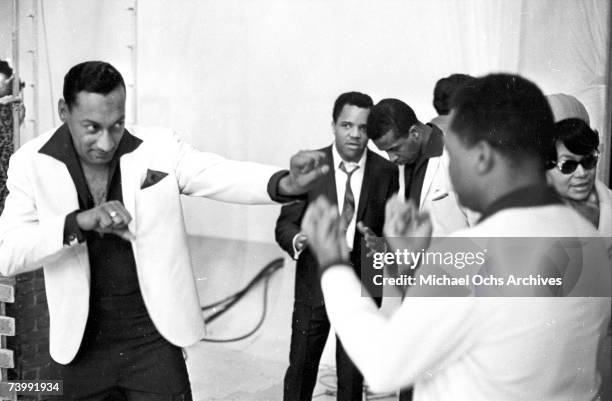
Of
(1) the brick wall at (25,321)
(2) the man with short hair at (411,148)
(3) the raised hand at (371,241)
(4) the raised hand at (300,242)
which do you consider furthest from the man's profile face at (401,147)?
(1) the brick wall at (25,321)

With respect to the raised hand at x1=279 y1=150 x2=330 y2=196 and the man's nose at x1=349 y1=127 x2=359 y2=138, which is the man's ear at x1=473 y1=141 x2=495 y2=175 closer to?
the raised hand at x1=279 y1=150 x2=330 y2=196

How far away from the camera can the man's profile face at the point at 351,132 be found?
89.7 inches

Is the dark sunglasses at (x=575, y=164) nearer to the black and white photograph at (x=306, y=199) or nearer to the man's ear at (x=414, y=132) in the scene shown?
the black and white photograph at (x=306, y=199)

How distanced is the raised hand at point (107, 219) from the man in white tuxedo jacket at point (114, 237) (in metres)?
0.10

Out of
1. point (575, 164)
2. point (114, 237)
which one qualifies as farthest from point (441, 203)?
point (114, 237)

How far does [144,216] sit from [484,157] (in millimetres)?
964

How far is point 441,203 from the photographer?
6.31ft

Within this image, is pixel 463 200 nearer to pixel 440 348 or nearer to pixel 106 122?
pixel 440 348

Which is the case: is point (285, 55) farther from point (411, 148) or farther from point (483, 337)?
point (483, 337)

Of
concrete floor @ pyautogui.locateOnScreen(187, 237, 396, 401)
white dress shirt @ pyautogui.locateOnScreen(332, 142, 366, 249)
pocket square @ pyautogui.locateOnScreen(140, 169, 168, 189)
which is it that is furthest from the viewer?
concrete floor @ pyautogui.locateOnScreen(187, 237, 396, 401)

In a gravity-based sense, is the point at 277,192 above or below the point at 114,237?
above

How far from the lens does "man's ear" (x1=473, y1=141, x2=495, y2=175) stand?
1030mm

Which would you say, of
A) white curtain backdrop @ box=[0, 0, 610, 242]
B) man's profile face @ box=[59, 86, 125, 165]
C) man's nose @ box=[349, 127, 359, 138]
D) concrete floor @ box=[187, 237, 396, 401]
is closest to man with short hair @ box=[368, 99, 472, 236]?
man's nose @ box=[349, 127, 359, 138]

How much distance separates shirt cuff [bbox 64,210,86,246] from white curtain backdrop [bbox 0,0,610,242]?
2.74ft
